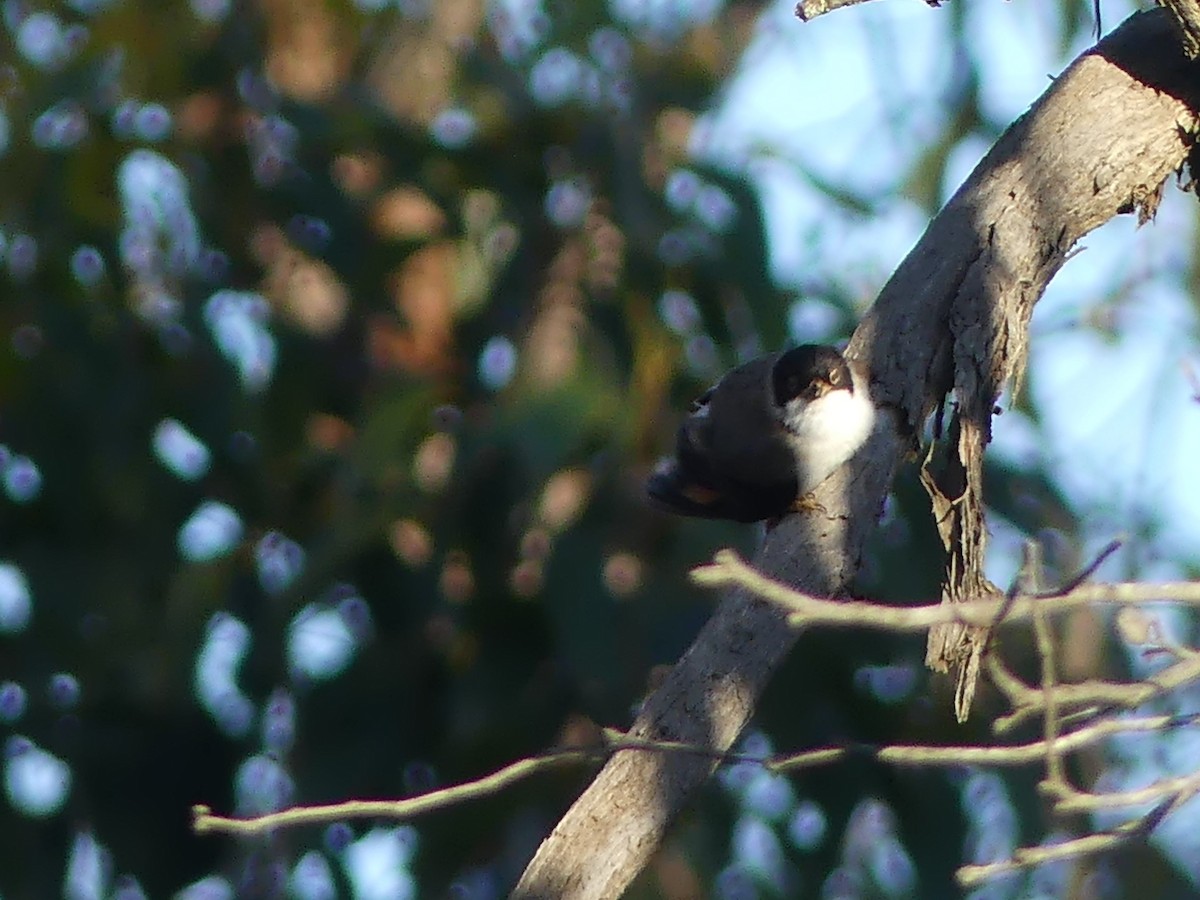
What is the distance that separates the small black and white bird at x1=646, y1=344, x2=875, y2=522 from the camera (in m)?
3.37

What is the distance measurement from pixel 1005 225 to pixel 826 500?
55cm

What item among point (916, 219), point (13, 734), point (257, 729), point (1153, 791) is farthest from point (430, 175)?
point (1153, 791)

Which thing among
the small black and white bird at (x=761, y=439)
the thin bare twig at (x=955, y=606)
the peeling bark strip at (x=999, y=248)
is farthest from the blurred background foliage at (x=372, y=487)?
the thin bare twig at (x=955, y=606)

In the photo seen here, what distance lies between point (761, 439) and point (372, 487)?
125 centimetres

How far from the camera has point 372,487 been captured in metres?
4.69

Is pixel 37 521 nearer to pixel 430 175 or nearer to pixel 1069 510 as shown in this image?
pixel 430 175

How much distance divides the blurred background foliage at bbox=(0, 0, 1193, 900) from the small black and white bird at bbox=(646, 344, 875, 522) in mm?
398

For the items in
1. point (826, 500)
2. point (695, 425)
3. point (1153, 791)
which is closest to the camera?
point (1153, 791)

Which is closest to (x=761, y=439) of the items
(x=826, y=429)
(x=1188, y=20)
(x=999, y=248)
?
(x=826, y=429)

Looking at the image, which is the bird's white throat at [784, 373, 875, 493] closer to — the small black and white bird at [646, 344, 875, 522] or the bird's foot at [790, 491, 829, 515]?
the small black and white bird at [646, 344, 875, 522]

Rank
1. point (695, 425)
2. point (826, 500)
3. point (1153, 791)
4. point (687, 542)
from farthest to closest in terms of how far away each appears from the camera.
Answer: point (687, 542) → point (695, 425) → point (826, 500) → point (1153, 791)

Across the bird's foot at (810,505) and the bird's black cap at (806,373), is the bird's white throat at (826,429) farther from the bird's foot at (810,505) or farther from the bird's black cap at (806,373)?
the bird's foot at (810,505)

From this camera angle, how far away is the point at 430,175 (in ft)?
16.7

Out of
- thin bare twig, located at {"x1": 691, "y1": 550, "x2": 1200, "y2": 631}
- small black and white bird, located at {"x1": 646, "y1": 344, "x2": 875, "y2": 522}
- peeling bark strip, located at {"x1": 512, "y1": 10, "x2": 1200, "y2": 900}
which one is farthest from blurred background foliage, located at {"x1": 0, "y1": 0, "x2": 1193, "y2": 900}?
thin bare twig, located at {"x1": 691, "y1": 550, "x2": 1200, "y2": 631}
